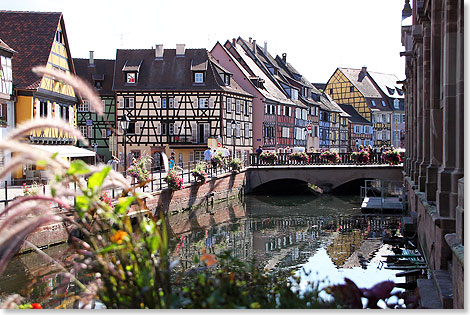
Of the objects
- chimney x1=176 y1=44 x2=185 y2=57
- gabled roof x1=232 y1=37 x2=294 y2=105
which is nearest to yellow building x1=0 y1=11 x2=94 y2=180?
chimney x1=176 y1=44 x2=185 y2=57

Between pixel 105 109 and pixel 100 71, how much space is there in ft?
14.6

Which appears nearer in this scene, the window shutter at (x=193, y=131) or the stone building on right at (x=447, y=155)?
the stone building on right at (x=447, y=155)

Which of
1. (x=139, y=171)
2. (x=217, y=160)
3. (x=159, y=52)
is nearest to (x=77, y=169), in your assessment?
(x=139, y=171)

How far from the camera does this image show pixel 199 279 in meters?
4.54

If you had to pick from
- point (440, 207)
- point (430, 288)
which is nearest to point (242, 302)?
point (430, 288)

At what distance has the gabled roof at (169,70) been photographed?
46.5m

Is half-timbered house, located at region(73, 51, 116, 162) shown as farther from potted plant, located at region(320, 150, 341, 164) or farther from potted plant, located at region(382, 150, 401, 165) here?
potted plant, located at region(382, 150, 401, 165)

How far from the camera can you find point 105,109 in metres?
47.7

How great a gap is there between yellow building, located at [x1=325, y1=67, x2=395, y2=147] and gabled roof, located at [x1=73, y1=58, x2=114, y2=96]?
1392 inches

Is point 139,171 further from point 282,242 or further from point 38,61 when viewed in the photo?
point 38,61

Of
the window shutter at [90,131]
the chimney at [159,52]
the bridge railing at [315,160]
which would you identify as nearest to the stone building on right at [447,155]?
the bridge railing at [315,160]

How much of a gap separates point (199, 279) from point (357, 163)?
36738mm

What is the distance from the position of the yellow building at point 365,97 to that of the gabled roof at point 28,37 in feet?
171

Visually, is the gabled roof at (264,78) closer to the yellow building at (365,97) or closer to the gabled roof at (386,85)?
the yellow building at (365,97)
